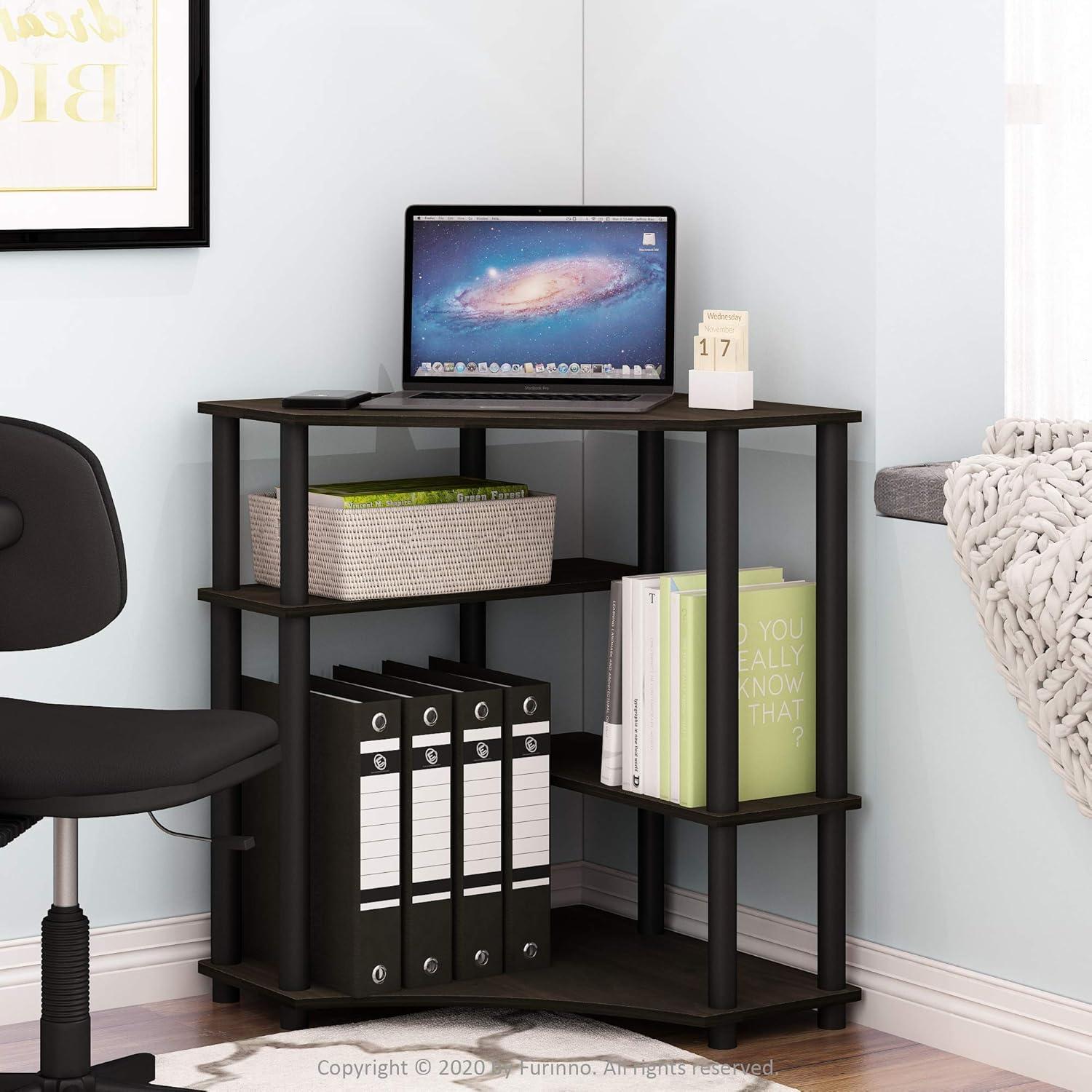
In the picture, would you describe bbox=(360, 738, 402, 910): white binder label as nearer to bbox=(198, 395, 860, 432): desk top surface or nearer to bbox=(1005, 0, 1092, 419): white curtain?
bbox=(198, 395, 860, 432): desk top surface

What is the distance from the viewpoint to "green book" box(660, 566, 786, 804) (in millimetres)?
2482

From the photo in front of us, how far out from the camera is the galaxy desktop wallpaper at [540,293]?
2725 mm

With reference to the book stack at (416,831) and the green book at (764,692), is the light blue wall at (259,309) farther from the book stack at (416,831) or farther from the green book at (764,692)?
the green book at (764,692)

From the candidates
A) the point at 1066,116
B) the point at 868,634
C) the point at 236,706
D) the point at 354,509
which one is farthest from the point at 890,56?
the point at 236,706

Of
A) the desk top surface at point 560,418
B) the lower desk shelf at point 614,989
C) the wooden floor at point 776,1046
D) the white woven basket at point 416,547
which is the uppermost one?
the desk top surface at point 560,418

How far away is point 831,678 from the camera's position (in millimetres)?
2527

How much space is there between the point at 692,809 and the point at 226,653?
714mm

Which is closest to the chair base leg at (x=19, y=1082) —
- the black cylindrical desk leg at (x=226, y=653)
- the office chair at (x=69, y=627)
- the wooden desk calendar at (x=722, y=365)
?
the office chair at (x=69, y=627)

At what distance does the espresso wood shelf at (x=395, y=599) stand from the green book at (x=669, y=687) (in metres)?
0.24

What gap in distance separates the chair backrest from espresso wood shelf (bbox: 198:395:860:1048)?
67 cm

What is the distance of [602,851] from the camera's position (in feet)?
10.2

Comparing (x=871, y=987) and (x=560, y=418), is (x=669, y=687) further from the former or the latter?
(x=871, y=987)

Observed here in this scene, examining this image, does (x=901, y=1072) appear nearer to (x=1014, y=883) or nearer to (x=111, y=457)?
(x=1014, y=883)

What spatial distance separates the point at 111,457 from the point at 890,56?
123 centimetres
